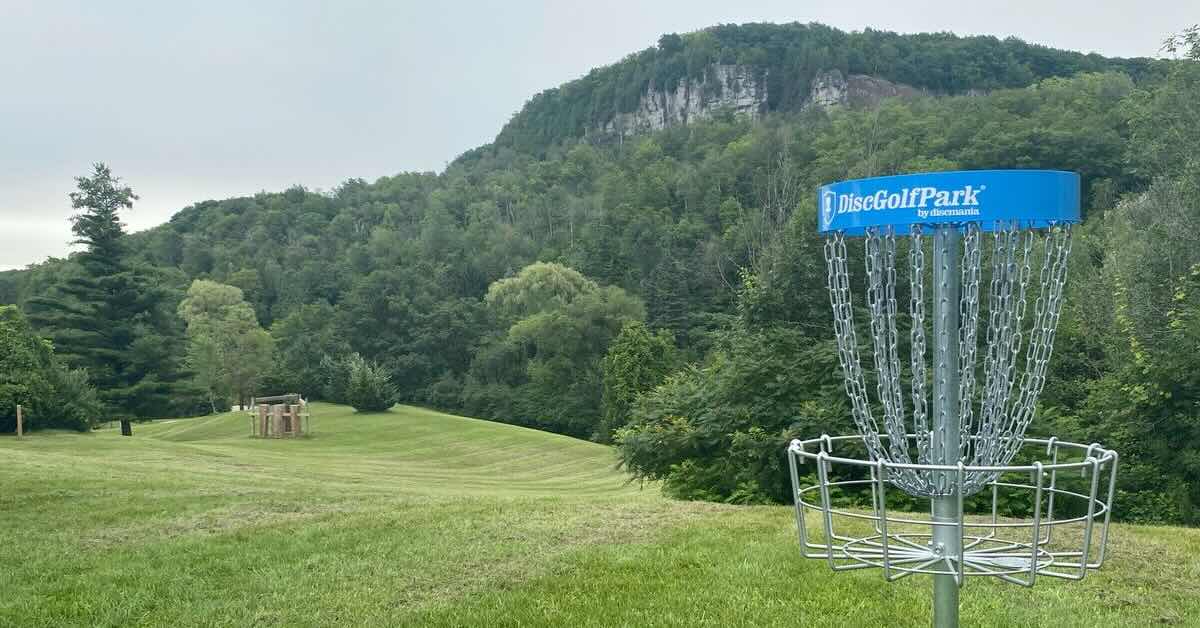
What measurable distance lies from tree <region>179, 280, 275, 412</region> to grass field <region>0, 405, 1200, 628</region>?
38823 mm

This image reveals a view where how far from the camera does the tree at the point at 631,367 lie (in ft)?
143

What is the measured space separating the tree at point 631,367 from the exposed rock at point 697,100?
243ft

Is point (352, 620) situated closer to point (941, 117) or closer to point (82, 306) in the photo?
point (82, 306)

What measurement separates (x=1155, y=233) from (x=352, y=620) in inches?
812

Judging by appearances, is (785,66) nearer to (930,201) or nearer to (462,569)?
(462,569)

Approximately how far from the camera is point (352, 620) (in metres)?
5.58

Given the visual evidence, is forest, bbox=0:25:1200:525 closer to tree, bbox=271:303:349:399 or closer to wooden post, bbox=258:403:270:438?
tree, bbox=271:303:349:399

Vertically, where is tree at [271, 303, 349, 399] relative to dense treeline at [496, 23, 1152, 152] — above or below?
below

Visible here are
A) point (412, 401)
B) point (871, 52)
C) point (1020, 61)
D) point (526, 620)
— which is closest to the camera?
point (526, 620)

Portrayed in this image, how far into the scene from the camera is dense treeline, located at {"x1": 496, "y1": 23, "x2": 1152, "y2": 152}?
99.2 metres

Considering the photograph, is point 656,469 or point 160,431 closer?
point 656,469

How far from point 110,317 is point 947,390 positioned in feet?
134

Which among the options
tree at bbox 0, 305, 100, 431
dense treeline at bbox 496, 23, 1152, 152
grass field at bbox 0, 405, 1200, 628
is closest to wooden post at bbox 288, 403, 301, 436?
tree at bbox 0, 305, 100, 431

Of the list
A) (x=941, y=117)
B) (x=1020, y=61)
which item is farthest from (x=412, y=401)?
(x=1020, y=61)
